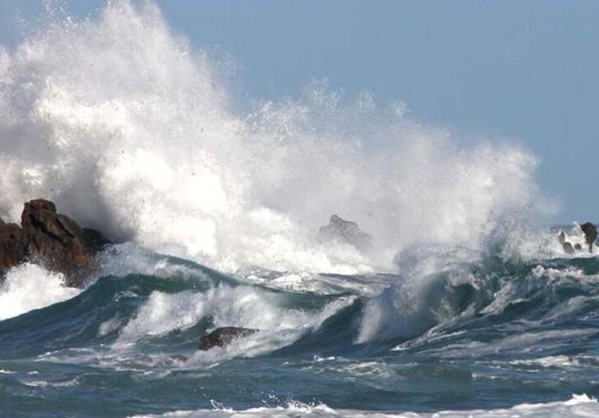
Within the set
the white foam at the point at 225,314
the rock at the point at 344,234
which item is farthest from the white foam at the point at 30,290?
the rock at the point at 344,234

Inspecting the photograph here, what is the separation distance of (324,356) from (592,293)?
3655 millimetres

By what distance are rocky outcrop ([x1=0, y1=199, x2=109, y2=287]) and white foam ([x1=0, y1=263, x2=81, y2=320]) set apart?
9.3 inches

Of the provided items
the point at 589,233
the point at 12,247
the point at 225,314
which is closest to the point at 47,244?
the point at 12,247

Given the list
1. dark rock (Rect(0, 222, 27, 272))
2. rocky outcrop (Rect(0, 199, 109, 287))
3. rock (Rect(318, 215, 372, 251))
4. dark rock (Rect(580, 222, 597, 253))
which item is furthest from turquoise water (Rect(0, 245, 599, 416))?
dark rock (Rect(580, 222, 597, 253))

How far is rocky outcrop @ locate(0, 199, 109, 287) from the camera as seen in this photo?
27.3m

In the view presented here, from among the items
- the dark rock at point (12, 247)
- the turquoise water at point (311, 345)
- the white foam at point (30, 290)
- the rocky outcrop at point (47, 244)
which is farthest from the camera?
the dark rock at point (12, 247)

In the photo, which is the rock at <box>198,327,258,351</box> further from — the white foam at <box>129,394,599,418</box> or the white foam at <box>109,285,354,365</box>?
the white foam at <box>129,394,599,418</box>

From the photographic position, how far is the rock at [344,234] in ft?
120

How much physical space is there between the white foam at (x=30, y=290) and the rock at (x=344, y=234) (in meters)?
10.7

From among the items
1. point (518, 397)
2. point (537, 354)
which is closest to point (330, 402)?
point (518, 397)

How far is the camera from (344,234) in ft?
122

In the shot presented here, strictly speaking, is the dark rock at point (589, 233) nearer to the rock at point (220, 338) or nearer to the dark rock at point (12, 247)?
the dark rock at point (12, 247)

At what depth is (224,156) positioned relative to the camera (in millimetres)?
36656

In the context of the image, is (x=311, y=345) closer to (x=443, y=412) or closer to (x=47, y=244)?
(x=443, y=412)
